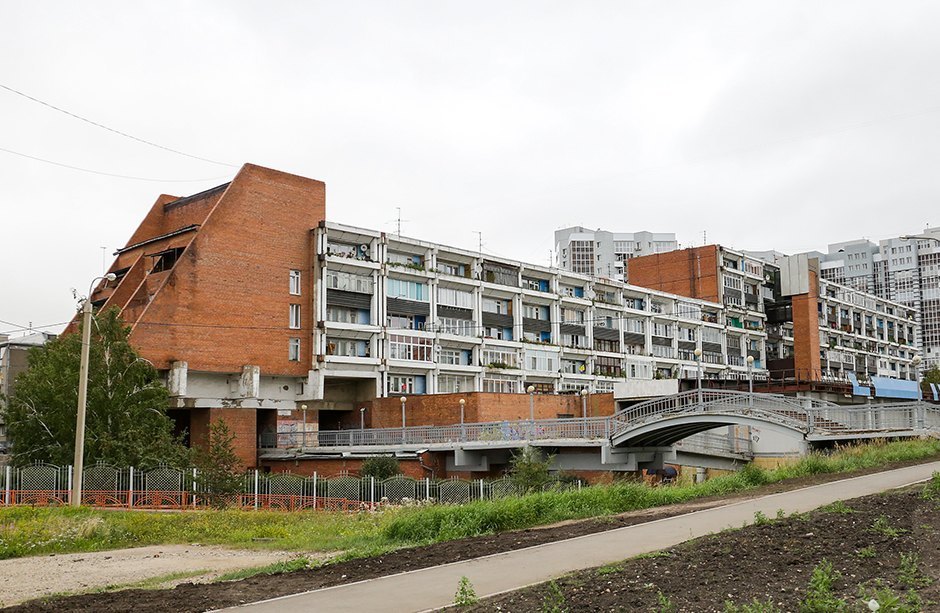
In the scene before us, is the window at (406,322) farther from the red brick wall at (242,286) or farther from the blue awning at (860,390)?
the blue awning at (860,390)

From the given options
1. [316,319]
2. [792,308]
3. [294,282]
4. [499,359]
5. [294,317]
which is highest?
[792,308]

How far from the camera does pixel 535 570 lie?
39.2 ft

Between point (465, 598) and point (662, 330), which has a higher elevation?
point (662, 330)

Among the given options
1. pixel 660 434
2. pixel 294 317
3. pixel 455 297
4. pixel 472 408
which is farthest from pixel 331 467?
pixel 660 434

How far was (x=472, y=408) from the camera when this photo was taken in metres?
52.8

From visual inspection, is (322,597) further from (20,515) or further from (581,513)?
(20,515)

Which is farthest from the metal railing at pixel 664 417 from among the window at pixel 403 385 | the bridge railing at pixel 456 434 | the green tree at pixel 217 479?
the green tree at pixel 217 479

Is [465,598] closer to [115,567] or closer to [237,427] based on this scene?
[115,567]

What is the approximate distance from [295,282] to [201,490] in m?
25.2

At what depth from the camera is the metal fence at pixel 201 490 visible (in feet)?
107

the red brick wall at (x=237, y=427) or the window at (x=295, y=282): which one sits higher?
the window at (x=295, y=282)

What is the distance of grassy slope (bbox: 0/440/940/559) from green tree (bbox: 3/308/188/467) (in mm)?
12198

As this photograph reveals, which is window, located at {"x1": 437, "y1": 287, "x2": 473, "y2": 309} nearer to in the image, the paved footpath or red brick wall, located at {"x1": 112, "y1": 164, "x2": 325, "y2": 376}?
red brick wall, located at {"x1": 112, "y1": 164, "x2": 325, "y2": 376}

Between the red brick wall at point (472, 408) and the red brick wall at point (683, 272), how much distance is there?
3368 cm
